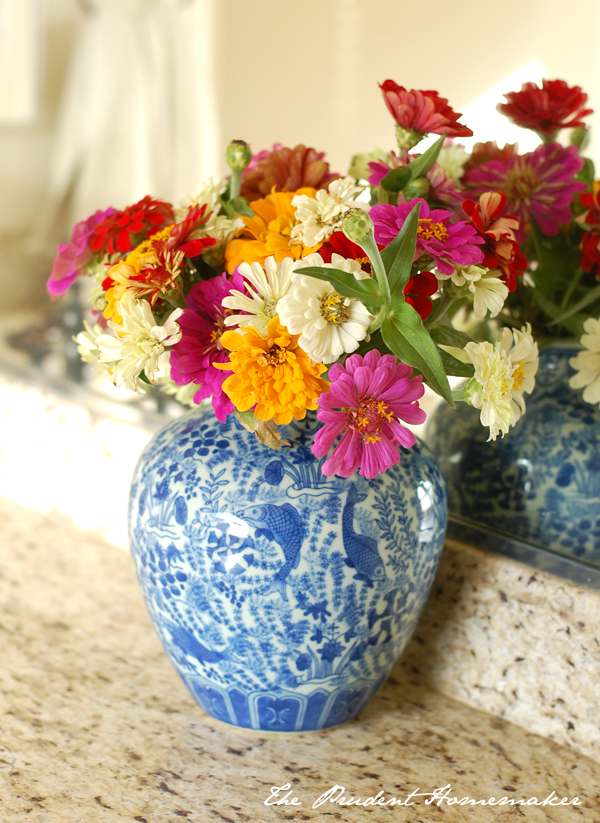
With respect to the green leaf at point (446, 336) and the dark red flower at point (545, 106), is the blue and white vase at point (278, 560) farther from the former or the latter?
the dark red flower at point (545, 106)

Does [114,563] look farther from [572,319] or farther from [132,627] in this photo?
[572,319]

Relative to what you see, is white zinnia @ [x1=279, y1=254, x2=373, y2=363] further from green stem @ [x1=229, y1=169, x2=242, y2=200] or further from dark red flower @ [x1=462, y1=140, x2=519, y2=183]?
dark red flower @ [x1=462, y1=140, x2=519, y2=183]

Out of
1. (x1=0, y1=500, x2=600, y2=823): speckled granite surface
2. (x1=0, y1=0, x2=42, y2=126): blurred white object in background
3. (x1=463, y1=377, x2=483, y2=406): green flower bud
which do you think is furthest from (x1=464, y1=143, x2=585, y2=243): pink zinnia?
(x1=0, y1=0, x2=42, y2=126): blurred white object in background

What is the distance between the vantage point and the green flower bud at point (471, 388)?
0.46m

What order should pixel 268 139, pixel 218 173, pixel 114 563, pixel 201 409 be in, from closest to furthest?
pixel 201 409
pixel 114 563
pixel 268 139
pixel 218 173

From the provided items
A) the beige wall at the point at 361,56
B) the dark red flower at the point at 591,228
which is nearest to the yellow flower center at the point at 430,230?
the dark red flower at the point at 591,228

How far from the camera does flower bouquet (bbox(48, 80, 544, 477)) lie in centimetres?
44

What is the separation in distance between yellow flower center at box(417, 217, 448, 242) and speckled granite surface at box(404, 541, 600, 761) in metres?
0.33

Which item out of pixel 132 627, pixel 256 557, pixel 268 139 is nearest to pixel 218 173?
pixel 268 139

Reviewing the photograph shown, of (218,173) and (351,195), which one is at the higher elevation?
(351,195)

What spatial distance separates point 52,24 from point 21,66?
0.40 feet

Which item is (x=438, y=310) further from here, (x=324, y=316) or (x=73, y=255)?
(x=73, y=255)

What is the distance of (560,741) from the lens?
2.10ft

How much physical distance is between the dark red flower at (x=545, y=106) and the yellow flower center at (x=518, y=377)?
0.26 meters
